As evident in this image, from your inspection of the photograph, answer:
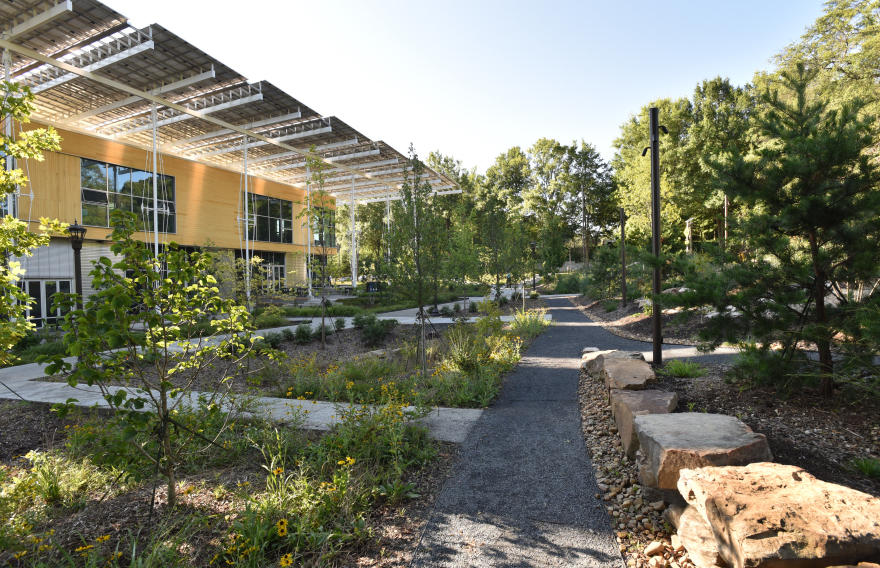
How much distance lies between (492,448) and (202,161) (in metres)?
23.7

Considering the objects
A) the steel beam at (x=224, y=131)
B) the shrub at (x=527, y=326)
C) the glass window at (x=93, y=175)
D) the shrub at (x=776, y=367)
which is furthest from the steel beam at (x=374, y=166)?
the shrub at (x=776, y=367)

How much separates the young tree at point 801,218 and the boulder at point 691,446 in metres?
1.28

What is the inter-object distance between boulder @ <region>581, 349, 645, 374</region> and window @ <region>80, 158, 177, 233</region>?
61.4ft

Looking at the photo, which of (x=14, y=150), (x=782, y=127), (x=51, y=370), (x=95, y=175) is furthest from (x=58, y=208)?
(x=782, y=127)

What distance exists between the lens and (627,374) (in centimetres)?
496

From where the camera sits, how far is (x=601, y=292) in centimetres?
1970

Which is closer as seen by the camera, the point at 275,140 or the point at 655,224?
the point at 655,224

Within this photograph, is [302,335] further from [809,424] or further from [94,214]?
[94,214]

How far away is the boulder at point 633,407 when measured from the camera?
3553 mm

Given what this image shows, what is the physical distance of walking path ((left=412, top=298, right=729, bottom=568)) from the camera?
2.49 meters

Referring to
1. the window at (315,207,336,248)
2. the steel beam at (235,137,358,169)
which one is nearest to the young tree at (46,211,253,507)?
the window at (315,207,336,248)

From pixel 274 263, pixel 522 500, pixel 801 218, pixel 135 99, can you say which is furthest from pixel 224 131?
pixel 801 218

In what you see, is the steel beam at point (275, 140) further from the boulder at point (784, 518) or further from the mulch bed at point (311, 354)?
the boulder at point (784, 518)

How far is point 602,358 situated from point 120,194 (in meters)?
20.9
